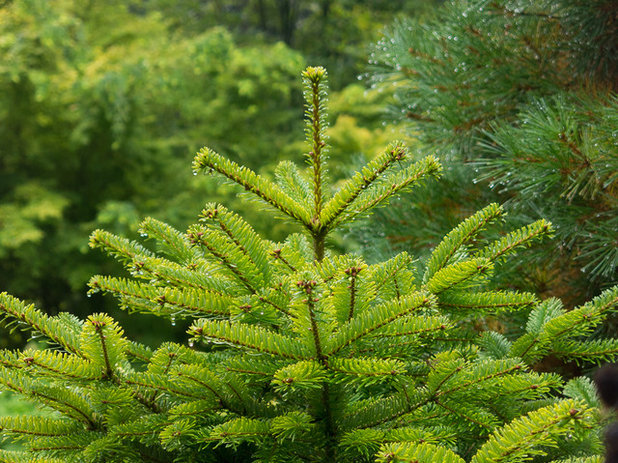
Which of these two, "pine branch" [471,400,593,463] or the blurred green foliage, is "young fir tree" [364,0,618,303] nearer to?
"pine branch" [471,400,593,463]

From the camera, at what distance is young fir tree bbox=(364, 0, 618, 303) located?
1.95m

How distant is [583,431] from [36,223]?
31.2 ft

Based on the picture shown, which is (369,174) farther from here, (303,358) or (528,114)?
(528,114)

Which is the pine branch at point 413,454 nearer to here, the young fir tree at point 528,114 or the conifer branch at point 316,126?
the conifer branch at point 316,126

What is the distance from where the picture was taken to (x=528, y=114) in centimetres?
216

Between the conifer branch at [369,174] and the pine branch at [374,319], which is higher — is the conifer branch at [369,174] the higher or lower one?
the higher one

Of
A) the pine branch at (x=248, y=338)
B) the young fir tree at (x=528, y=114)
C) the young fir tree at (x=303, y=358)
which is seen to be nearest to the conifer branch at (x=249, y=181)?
the young fir tree at (x=303, y=358)

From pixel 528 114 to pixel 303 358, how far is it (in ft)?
5.34

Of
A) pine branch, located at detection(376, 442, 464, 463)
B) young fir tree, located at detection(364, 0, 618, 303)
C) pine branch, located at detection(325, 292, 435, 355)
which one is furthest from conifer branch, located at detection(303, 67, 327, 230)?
young fir tree, located at detection(364, 0, 618, 303)

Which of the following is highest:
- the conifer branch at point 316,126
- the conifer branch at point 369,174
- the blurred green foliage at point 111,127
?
the blurred green foliage at point 111,127

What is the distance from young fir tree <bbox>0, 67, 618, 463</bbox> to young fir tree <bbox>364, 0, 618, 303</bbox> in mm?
894

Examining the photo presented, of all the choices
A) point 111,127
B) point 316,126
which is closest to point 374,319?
point 316,126

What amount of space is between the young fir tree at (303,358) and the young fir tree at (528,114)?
0.89 meters

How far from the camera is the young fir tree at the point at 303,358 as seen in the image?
96cm
